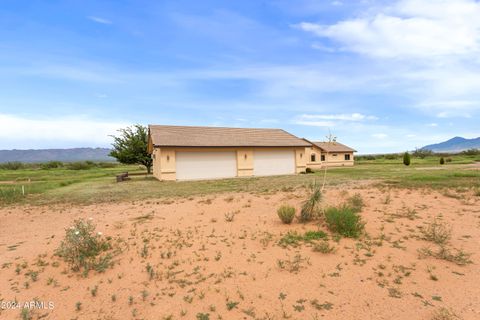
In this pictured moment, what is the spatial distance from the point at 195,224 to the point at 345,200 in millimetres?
5336

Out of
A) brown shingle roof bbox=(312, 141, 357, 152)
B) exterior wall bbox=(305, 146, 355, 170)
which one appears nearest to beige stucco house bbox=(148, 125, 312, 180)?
exterior wall bbox=(305, 146, 355, 170)

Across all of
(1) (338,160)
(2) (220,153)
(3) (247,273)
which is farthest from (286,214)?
(1) (338,160)

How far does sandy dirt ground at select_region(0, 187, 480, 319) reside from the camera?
4152 millimetres

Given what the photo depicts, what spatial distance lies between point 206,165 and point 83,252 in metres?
18.2

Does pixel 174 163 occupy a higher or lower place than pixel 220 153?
lower

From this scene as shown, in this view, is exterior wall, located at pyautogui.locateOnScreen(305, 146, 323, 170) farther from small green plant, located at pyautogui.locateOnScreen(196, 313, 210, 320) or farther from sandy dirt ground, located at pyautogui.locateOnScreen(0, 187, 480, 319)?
small green plant, located at pyautogui.locateOnScreen(196, 313, 210, 320)

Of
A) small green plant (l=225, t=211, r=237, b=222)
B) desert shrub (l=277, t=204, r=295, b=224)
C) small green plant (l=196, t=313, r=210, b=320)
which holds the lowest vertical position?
small green plant (l=196, t=313, r=210, b=320)

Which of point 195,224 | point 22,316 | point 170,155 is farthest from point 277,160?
point 22,316

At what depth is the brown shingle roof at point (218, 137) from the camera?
23500 mm

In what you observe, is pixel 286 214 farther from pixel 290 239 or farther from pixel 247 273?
pixel 247 273

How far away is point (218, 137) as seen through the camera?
26.2 metres

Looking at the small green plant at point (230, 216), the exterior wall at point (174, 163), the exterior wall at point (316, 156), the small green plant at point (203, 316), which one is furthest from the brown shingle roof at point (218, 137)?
the small green plant at point (203, 316)

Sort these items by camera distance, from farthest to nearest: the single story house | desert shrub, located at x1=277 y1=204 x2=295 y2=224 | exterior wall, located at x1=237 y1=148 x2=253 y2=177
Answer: the single story house, exterior wall, located at x1=237 y1=148 x2=253 y2=177, desert shrub, located at x1=277 y1=204 x2=295 y2=224

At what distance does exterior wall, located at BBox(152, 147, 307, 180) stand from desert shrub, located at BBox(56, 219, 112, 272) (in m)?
16.2
